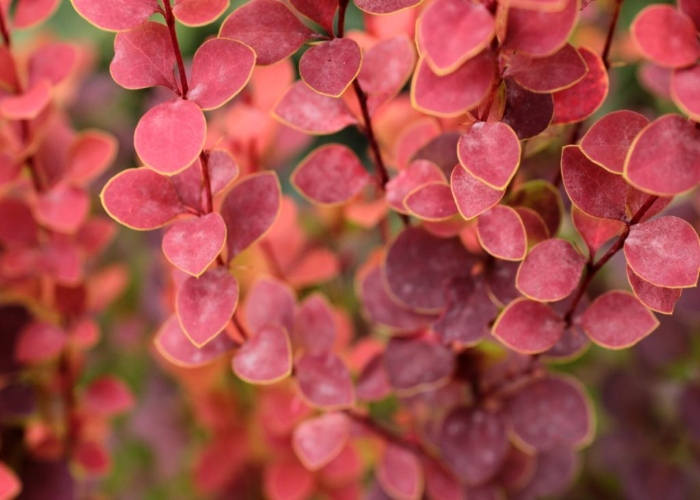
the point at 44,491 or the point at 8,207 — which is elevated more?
the point at 8,207

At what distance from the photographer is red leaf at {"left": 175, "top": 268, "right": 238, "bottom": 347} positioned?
1.33 feet

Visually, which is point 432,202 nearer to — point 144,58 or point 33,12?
point 144,58

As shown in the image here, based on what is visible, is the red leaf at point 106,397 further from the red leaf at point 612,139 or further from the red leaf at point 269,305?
the red leaf at point 612,139

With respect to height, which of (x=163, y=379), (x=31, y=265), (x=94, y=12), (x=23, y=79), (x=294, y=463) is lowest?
(x=163, y=379)

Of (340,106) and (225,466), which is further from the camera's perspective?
(225,466)

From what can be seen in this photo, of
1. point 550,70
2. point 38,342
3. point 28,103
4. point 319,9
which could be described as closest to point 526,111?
point 550,70

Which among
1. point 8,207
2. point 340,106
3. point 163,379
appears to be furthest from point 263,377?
point 163,379

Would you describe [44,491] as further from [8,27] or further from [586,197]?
[586,197]

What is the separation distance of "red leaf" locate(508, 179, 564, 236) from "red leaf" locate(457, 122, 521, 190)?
12cm

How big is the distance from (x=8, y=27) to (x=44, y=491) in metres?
0.41

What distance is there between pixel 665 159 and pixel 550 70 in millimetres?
79

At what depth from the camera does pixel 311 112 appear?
1.54 feet

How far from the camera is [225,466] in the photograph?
78 centimetres

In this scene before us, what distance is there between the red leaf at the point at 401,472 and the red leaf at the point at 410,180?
0.24 meters
